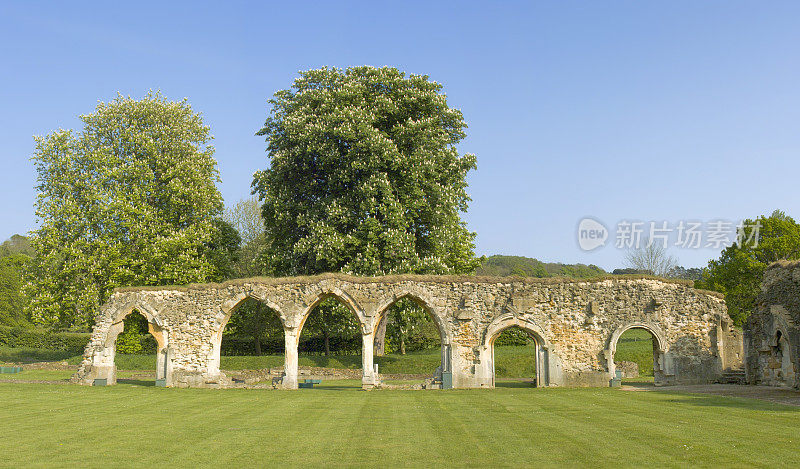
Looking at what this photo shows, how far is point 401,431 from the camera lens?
40.7ft

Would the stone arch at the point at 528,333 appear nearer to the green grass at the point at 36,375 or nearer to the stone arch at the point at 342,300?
the stone arch at the point at 342,300

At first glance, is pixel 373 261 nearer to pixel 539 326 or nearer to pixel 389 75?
pixel 539 326

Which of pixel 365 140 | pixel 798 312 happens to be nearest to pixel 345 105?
pixel 365 140

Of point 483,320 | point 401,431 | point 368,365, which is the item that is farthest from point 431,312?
point 401,431

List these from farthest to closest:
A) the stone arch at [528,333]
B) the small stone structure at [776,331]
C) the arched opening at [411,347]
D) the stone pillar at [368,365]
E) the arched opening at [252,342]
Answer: the arched opening at [252,342]
the arched opening at [411,347]
the stone arch at [528,333]
the stone pillar at [368,365]
the small stone structure at [776,331]

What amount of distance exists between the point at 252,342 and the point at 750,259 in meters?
34.5

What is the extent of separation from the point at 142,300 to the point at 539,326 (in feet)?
55.3

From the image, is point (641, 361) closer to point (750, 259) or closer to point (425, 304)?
point (750, 259)

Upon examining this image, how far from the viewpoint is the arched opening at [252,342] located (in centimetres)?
3359

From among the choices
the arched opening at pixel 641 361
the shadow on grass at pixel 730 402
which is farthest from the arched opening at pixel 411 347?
the shadow on grass at pixel 730 402

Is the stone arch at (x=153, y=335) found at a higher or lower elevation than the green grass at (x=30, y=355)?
higher

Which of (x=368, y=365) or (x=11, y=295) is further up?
(x=11, y=295)

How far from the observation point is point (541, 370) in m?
24.7

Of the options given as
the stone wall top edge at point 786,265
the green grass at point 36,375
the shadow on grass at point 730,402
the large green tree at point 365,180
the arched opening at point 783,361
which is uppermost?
the large green tree at point 365,180
